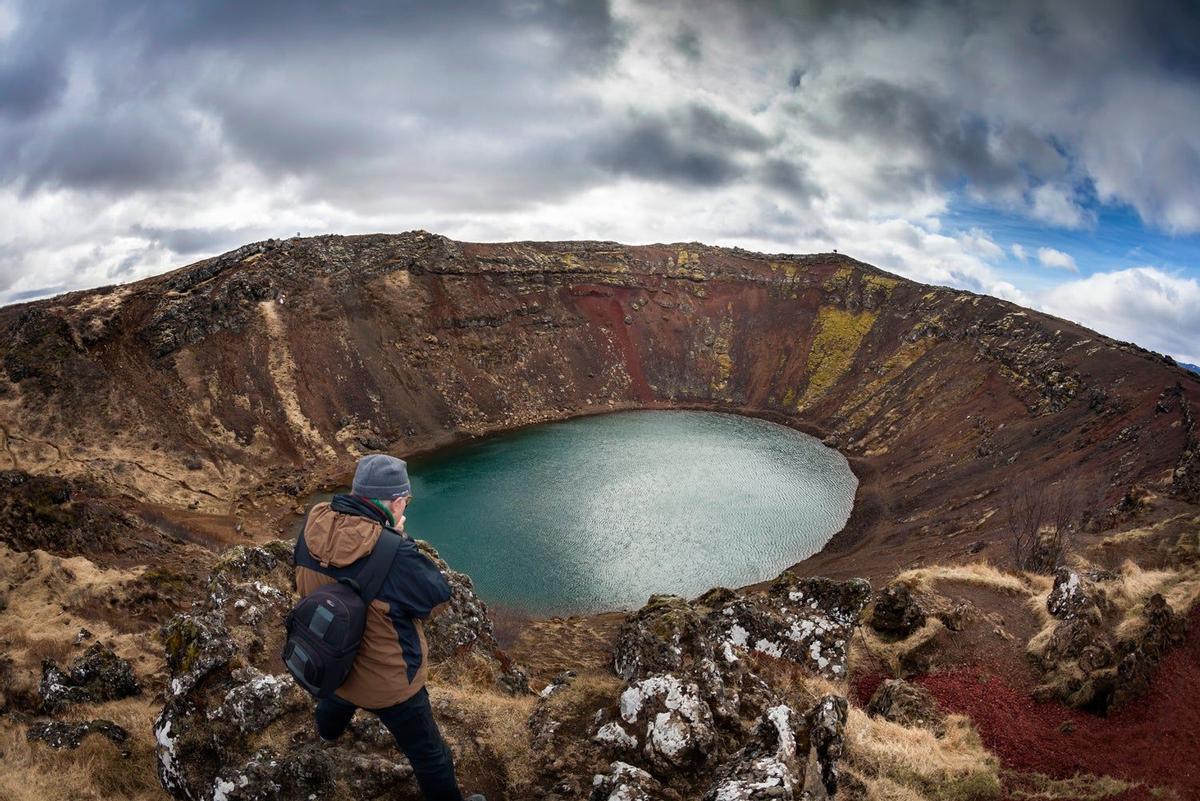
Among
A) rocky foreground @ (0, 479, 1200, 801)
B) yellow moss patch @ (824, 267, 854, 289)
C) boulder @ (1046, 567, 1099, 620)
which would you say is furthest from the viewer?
yellow moss patch @ (824, 267, 854, 289)

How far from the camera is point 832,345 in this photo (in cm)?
7275

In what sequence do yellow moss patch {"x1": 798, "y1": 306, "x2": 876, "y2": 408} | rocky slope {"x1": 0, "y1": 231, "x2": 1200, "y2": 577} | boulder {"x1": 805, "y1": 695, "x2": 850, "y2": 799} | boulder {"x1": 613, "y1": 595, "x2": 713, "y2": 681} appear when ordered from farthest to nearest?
1. yellow moss patch {"x1": 798, "y1": 306, "x2": 876, "y2": 408}
2. rocky slope {"x1": 0, "y1": 231, "x2": 1200, "y2": 577}
3. boulder {"x1": 613, "y1": 595, "x2": 713, "y2": 681}
4. boulder {"x1": 805, "y1": 695, "x2": 850, "y2": 799}

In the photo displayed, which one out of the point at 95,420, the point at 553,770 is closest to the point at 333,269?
the point at 95,420

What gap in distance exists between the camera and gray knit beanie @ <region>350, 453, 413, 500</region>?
4.89 metres

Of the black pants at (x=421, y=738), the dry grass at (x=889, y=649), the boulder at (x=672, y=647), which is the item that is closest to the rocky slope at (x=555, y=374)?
the dry grass at (x=889, y=649)

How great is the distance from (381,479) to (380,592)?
34.3 inches

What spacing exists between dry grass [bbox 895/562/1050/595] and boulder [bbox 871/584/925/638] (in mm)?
1747

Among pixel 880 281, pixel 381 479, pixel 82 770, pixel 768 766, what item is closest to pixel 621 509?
pixel 82 770

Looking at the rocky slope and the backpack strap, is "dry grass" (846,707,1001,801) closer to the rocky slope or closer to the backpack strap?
the backpack strap

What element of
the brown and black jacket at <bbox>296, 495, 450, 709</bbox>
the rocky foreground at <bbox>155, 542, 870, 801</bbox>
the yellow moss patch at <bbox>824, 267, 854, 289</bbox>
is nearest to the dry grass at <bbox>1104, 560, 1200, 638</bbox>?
the rocky foreground at <bbox>155, 542, 870, 801</bbox>

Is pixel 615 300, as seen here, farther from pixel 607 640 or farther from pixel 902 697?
pixel 902 697

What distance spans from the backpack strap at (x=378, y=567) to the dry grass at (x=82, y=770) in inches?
202

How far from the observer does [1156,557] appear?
19.3m

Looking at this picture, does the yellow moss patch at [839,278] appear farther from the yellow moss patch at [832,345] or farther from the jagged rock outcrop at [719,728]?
the jagged rock outcrop at [719,728]
